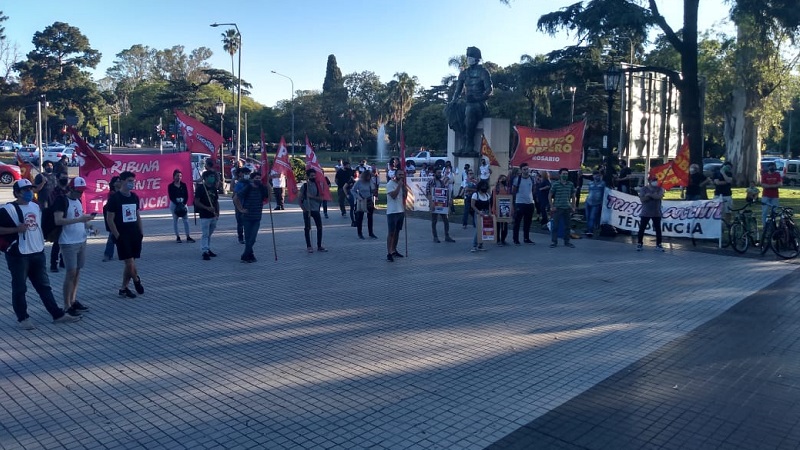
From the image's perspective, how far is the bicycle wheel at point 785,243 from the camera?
1350 centimetres

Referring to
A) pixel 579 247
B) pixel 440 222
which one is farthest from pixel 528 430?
pixel 440 222

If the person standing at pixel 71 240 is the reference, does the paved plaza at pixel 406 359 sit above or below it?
below

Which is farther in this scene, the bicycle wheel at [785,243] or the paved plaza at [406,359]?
the bicycle wheel at [785,243]

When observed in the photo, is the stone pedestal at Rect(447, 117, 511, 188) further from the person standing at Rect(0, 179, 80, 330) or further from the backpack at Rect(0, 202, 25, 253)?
the backpack at Rect(0, 202, 25, 253)

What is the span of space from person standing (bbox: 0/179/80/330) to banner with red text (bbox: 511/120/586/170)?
13.0m

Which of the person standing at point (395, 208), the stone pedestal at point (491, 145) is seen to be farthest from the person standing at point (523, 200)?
the stone pedestal at point (491, 145)

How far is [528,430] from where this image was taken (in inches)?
209

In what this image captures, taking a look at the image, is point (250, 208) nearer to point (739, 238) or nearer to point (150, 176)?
point (150, 176)

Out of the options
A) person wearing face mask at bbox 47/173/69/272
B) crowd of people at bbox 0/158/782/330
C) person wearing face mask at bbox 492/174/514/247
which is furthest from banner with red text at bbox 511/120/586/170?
person wearing face mask at bbox 47/173/69/272

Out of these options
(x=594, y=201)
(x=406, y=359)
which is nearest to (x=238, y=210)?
(x=406, y=359)

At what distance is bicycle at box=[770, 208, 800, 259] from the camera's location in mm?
13508

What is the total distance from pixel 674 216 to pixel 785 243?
2.72m

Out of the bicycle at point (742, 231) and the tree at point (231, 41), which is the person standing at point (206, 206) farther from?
the tree at point (231, 41)

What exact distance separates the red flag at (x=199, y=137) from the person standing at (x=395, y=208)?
595 centimetres
